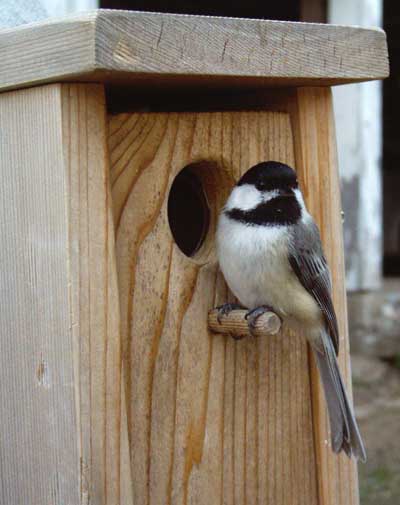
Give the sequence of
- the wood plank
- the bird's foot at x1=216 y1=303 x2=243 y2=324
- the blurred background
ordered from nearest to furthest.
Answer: the wood plank, the bird's foot at x1=216 y1=303 x2=243 y2=324, the blurred background

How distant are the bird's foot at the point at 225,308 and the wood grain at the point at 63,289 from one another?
0.31m

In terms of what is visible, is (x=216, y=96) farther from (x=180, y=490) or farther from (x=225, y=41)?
(x=180, y=490)

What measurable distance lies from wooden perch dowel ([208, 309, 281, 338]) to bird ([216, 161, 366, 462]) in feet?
0.10

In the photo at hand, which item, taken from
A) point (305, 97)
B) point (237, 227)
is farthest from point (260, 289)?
point (305, 97)

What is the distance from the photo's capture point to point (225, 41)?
6.88 ft

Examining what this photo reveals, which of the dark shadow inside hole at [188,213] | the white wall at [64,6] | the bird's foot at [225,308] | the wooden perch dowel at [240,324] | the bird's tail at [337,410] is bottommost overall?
the bird's tail at [337,410]

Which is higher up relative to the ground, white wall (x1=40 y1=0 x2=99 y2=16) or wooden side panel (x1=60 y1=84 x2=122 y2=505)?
white wall (x1=40 y1=0 x2=99 y2=16)

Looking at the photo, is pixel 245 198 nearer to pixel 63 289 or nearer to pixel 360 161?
pixel 63 289

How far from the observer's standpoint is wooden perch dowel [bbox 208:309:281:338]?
2.21m

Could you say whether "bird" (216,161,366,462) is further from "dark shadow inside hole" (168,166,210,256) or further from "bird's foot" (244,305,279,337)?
"dark shadow inside hole" (168,166,210,256)

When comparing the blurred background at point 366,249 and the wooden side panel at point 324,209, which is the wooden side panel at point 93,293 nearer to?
the wooden side panel at point 324,209

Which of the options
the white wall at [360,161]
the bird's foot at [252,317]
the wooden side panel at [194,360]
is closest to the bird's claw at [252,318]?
the bird's foot at [252,317]

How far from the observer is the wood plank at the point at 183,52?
1.92 m

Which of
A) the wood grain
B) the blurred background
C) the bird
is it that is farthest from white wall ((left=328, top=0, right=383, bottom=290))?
the wood grain
